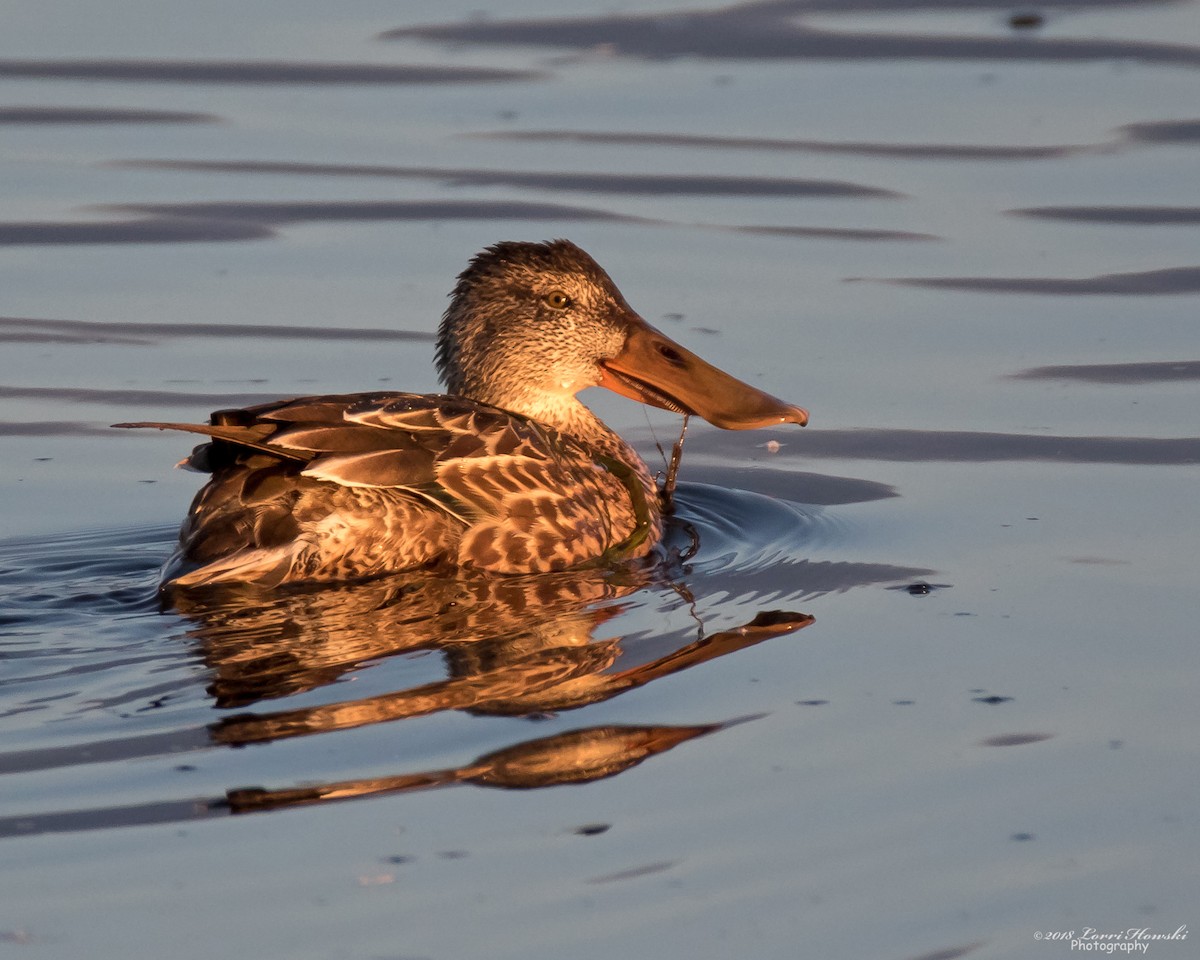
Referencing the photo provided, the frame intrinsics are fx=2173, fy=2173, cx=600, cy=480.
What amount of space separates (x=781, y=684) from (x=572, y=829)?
4.04 ft

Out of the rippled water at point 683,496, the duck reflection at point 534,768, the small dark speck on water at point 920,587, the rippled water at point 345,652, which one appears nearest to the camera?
the rippled water at point 683,496

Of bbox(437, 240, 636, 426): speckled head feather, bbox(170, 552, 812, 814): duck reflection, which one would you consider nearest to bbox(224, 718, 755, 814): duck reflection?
bbox(170, 552, 812, 814): duck reflection

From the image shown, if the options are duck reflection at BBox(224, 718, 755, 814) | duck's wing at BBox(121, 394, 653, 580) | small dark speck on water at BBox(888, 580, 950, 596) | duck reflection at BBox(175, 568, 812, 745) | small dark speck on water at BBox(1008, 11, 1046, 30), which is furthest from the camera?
small dark speck on water at BBox(1008, 11, 1046, 30)

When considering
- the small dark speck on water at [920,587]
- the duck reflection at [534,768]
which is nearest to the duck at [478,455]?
the small dark speck on water at [920,587]

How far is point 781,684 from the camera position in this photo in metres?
6.32

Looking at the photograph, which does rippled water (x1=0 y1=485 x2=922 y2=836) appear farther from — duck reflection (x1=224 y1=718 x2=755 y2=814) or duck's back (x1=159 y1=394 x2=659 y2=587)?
duck's back (x1=159 y1=394 x2=659 y2=587)

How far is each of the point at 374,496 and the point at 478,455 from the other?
15.2 inches

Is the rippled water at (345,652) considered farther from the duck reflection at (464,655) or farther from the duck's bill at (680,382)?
the duck's bill at (680,382)

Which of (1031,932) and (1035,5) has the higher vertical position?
(1035,5)

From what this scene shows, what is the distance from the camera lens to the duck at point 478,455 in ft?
23.0

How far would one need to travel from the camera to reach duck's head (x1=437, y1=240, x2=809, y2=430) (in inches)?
326

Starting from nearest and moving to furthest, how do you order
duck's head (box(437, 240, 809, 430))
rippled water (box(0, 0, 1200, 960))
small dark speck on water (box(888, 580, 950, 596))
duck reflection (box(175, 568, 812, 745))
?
rippled water (box(0, 0, 1200, 960)) < duck reflection (box(175, 568, 812, 745)) < small dark speck on water (box(888, 580, 950, 596)) < duck's head (box(437, 240, 809, 430))

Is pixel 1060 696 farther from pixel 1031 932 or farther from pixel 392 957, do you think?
pixel 392 957

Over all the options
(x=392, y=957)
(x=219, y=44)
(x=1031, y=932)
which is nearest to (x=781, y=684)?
(x=1031, y=932)
